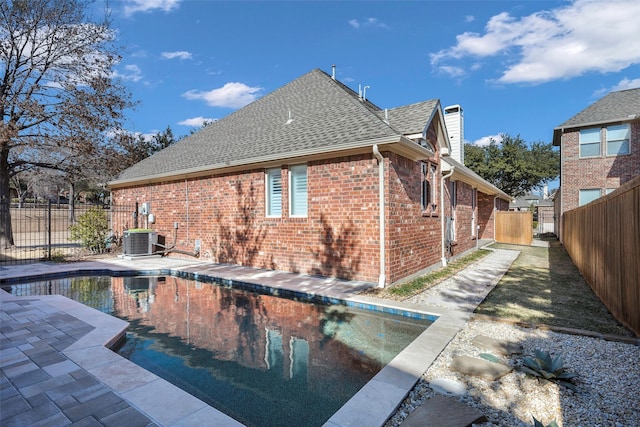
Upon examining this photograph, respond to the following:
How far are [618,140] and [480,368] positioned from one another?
20.0 metres

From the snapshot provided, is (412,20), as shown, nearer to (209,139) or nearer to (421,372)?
(209,139)

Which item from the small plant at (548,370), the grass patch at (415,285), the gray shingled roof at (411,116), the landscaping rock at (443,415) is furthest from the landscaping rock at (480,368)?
the gray shingled roof at (411,116)

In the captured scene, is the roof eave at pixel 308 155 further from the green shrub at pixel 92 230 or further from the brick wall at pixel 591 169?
the brick wall at pixel 591 169

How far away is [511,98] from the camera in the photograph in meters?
24.5

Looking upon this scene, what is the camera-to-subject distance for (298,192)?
343 inches

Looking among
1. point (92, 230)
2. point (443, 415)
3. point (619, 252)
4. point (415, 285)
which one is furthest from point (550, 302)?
point (92, 230)

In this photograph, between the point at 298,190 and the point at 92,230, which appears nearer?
the point at 298,190

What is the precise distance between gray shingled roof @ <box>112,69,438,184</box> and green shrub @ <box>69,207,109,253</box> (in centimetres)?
169

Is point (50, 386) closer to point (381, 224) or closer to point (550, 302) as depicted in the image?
point (381, 224)

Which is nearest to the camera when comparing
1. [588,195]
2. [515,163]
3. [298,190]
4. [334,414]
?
[334,414]

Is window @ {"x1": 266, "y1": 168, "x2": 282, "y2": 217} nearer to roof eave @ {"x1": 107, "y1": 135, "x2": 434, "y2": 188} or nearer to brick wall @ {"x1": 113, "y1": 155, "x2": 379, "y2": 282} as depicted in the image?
brick wall @ {"x1": 113, "y1": 155, "x2": 379, "y2": 282}

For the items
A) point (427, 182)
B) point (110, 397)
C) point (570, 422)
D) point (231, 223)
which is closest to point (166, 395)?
point (110, 397)

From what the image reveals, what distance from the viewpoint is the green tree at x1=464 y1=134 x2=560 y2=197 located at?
36.6 metres

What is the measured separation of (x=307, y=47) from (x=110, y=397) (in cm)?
1622
